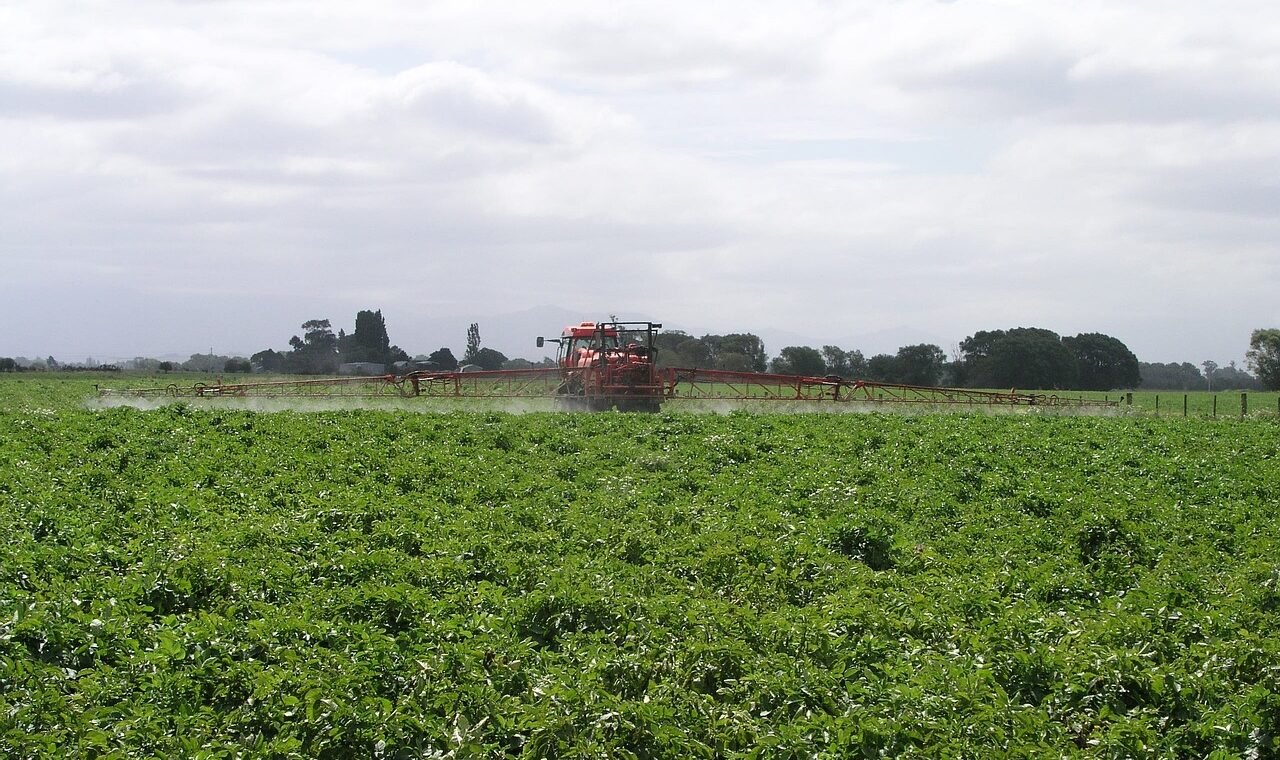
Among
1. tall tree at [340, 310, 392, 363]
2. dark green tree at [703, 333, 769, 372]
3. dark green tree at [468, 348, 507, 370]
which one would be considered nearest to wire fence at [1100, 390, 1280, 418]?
dark green tree at [703, 333, 769, 372]

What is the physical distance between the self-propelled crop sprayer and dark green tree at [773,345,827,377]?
46883 mm

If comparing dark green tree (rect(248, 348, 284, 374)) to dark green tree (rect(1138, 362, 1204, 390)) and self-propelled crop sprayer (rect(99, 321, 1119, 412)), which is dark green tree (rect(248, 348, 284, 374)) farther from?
dark green tree (rect(1138, 362, 1204, 390))

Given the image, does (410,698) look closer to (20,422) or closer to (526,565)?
(526,565)

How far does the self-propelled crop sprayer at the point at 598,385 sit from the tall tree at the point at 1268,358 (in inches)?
2675

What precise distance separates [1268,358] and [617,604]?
97808 millimetres

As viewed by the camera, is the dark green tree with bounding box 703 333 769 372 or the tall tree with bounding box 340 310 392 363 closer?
the dark green tree with bounding box 703 333 769 372

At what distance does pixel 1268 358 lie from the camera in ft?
301

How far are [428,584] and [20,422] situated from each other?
42.3 feet

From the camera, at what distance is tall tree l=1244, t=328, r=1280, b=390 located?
300 feet

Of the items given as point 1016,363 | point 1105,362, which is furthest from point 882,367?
point 1105,362

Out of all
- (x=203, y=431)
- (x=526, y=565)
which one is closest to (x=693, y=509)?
(x=526, y=565)

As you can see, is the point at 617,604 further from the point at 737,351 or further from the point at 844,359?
the point at 844,359

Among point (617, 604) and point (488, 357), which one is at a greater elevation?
point (488, 357)

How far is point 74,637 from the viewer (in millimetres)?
8844
